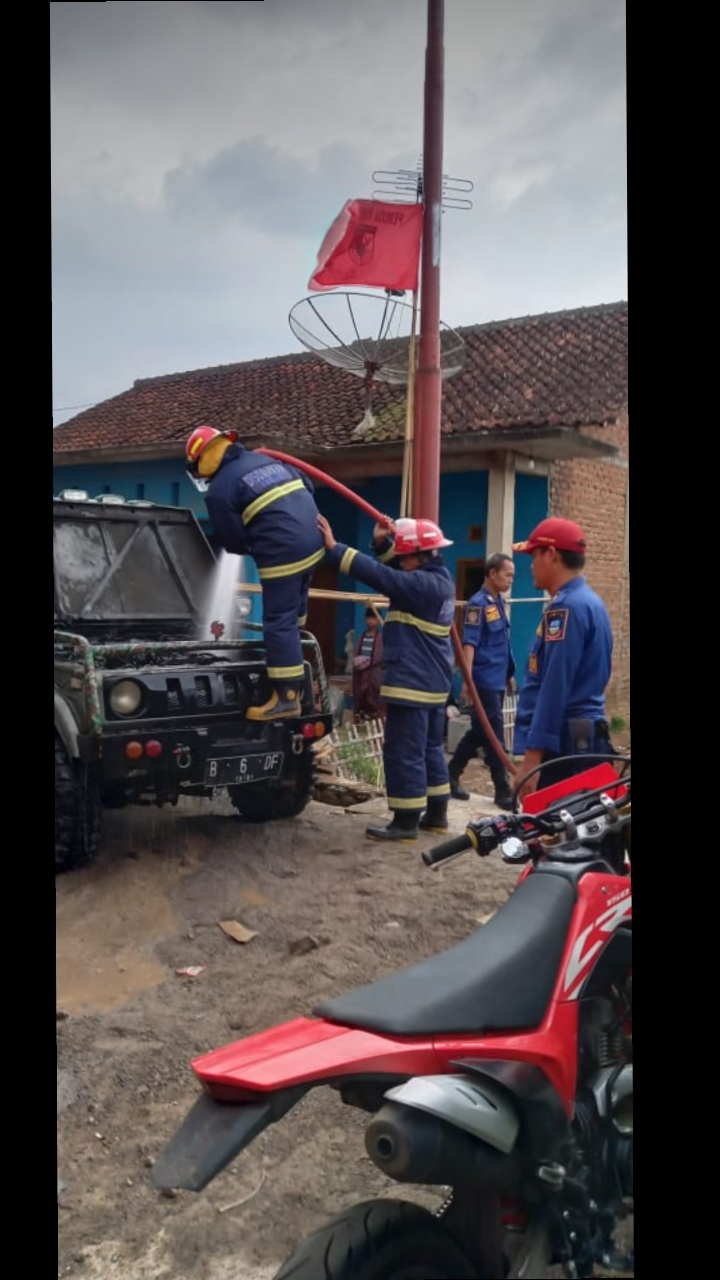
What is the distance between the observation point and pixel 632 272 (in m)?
1.41

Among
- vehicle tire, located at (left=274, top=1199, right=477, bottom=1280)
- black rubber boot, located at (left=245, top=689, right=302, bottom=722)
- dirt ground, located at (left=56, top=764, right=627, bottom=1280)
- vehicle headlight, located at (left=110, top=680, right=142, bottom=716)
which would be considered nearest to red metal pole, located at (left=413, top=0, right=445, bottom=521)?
black rubber boot, located at (left=245, top=689, right=302, bottom=722)

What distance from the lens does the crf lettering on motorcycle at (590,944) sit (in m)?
1.45

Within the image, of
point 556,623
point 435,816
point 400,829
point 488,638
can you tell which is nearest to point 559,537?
point 556,623

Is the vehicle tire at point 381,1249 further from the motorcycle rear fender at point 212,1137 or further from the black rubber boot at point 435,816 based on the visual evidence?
the black rubber boot at point 435,816

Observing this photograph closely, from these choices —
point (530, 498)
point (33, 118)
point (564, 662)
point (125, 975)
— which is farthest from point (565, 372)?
point (33, 118)

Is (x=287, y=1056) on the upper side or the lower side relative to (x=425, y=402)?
lower

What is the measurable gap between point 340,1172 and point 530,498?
5181mm

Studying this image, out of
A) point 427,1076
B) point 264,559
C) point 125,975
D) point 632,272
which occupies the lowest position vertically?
point 125,975

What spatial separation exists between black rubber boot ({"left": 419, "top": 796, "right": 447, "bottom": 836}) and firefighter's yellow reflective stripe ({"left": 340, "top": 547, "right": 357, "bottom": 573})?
1232 millimetres

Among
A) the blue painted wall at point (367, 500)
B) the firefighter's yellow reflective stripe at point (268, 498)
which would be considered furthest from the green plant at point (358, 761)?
the firefighter's yellow reflective stripe at point (268, 498)

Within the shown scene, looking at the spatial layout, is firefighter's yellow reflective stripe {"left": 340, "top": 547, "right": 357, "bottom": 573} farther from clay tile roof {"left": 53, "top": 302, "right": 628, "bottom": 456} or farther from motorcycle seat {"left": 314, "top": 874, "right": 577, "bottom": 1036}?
motorcycle seat {"left": 314, "top": 874, "right": 577, "bottom": 1036}

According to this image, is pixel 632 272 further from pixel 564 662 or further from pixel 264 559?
pixel 264 559

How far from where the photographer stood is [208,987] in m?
2.59

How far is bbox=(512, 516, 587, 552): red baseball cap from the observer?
94.5 inches
